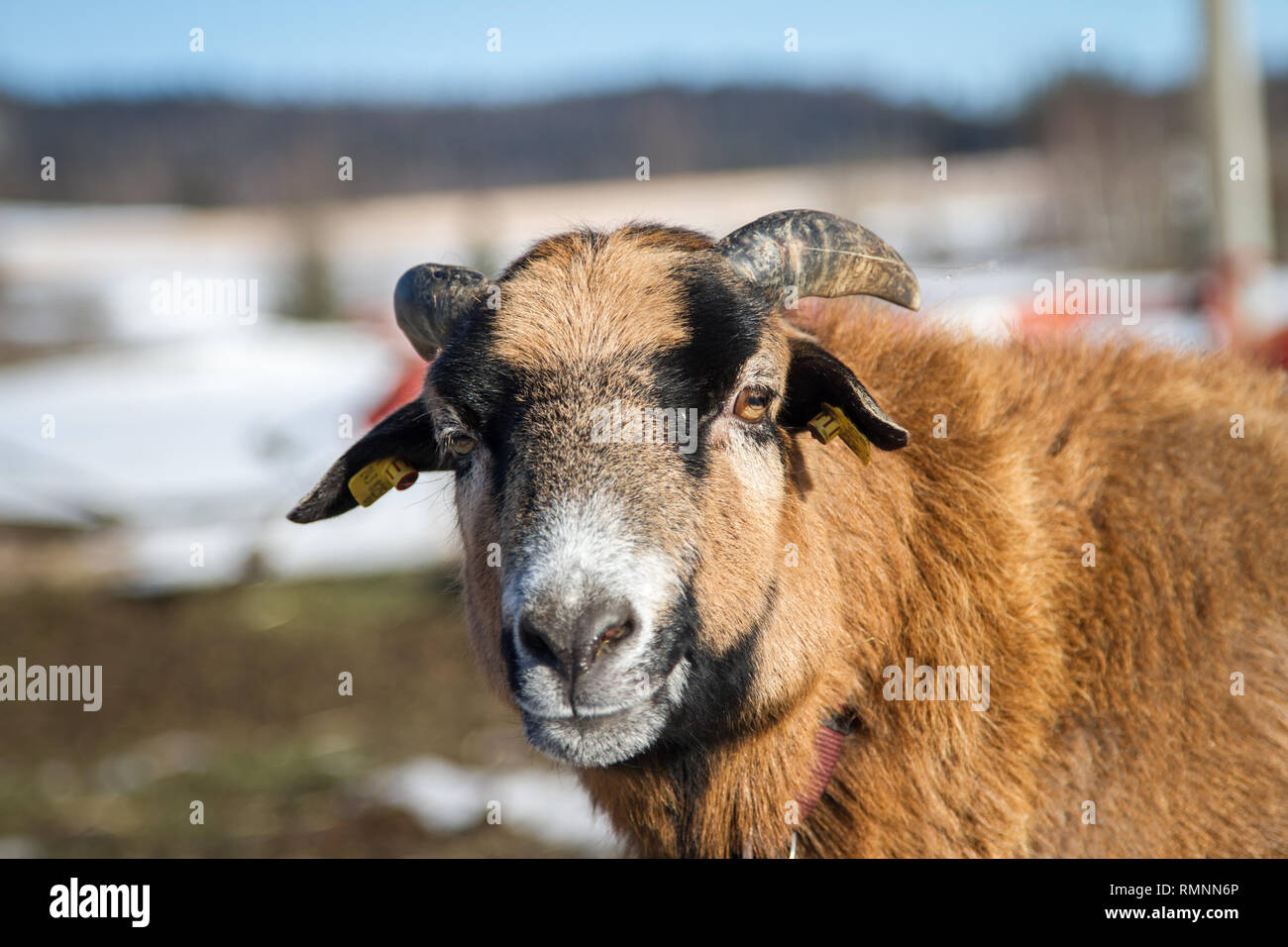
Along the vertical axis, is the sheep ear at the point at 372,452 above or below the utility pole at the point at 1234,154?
below

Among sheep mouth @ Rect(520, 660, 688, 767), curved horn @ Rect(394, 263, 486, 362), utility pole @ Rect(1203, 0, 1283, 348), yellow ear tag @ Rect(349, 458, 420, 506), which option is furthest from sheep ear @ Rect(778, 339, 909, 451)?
utility pole @ Rect(1203, 0, 1283, 348)

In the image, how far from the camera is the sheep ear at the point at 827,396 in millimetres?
3453

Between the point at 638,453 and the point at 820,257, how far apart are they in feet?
3.62

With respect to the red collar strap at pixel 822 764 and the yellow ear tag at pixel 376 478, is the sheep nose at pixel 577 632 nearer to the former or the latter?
the red collar strap at pixel 822 764

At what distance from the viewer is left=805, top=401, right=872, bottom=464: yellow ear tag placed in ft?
11.9

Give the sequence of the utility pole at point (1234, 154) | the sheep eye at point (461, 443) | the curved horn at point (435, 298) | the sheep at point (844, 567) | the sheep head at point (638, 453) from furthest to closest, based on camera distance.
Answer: the utility pole at point (1234, 154) → the curved horn at point (435, 298) → the sheep eye at point (461, 443) → the sheep at point (844, 567) → the sheep head at point (638, 453)

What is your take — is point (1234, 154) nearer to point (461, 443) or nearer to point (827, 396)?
point (827, 396)

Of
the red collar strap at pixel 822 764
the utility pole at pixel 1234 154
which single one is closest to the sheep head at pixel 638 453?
the red collar strap at pixel 822 764

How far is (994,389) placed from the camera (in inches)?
161

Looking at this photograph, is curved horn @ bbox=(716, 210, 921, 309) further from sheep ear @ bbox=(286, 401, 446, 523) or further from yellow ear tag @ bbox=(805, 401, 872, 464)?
sheep ear @ bbox=(286, 401, 446, 523)

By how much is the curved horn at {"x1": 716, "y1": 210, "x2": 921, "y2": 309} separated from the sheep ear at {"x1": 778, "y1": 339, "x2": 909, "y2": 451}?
0.88 ft

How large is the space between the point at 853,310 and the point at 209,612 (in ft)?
32.9
